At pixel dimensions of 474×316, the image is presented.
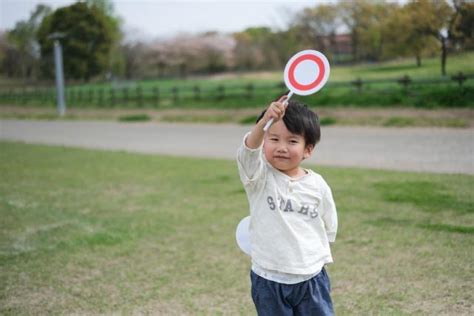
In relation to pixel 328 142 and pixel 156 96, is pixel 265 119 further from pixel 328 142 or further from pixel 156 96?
pixel 156 96

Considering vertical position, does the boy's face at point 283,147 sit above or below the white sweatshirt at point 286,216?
above

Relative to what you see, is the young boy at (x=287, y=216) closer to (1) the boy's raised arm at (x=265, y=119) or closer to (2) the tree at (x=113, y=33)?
(1) the boy's raised arm at (x=265, y=119)

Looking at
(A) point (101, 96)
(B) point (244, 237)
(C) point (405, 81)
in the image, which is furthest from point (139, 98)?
(B) point (244, 237)

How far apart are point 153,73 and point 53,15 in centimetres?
856

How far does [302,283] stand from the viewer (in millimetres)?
2113

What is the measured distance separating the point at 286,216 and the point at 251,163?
10.1 inches

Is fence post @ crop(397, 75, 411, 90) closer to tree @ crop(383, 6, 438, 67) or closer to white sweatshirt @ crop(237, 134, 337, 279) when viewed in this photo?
tree @ crop(383, 6, 438, 67)

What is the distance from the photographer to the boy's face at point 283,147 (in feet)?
6.86

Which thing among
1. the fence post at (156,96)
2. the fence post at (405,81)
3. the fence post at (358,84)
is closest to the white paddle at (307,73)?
the fence post at (405,81)

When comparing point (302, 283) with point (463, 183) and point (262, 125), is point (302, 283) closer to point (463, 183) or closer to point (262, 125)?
point (262, 125)

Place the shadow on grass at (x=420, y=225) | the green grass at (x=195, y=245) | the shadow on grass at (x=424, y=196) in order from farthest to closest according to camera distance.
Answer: the shadow on grass at (x=424, y=196) → the shadow on grass at (x=420, y=225) → the green grass at (x=195, y=245)

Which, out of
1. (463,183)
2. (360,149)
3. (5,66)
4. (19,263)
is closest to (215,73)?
(5,66)

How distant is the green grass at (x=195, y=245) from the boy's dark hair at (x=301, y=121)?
1484mm

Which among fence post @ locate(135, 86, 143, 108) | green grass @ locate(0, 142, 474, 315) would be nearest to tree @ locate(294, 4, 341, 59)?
fence post @ locate(135, 86, 143, 108)
